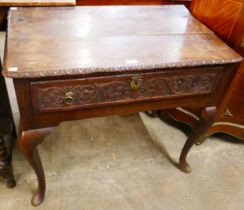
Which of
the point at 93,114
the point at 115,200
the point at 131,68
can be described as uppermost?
the point at 131,68

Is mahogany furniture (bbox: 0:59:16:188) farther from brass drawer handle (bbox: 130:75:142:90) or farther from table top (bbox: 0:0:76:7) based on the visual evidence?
brass drawer handle (bbox: 130:75:142:90)

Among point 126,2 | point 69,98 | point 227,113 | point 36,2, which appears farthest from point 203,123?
point 36,2

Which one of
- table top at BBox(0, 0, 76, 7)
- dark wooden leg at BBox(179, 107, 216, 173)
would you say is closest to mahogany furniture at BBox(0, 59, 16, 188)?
table top at BBox(0, 0, 76, 7)

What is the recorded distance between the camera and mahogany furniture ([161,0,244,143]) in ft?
3.56

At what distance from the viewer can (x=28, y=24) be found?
0.94 m

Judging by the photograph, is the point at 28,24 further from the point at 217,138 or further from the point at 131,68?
the point at 217,138

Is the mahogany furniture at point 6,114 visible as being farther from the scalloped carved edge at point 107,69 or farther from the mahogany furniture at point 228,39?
the mahogany furniture at point 228,39

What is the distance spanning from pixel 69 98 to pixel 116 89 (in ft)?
0.50

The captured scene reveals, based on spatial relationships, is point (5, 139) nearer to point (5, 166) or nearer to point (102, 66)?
point (5, 166)

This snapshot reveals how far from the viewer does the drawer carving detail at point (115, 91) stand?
30.6 inches

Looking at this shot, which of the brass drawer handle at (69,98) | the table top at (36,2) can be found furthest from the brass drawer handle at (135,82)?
the table top at (36,2)

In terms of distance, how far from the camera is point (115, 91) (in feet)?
2.75

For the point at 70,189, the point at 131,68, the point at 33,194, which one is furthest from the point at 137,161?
the point at 131,68

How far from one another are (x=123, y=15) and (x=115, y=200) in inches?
33.2
